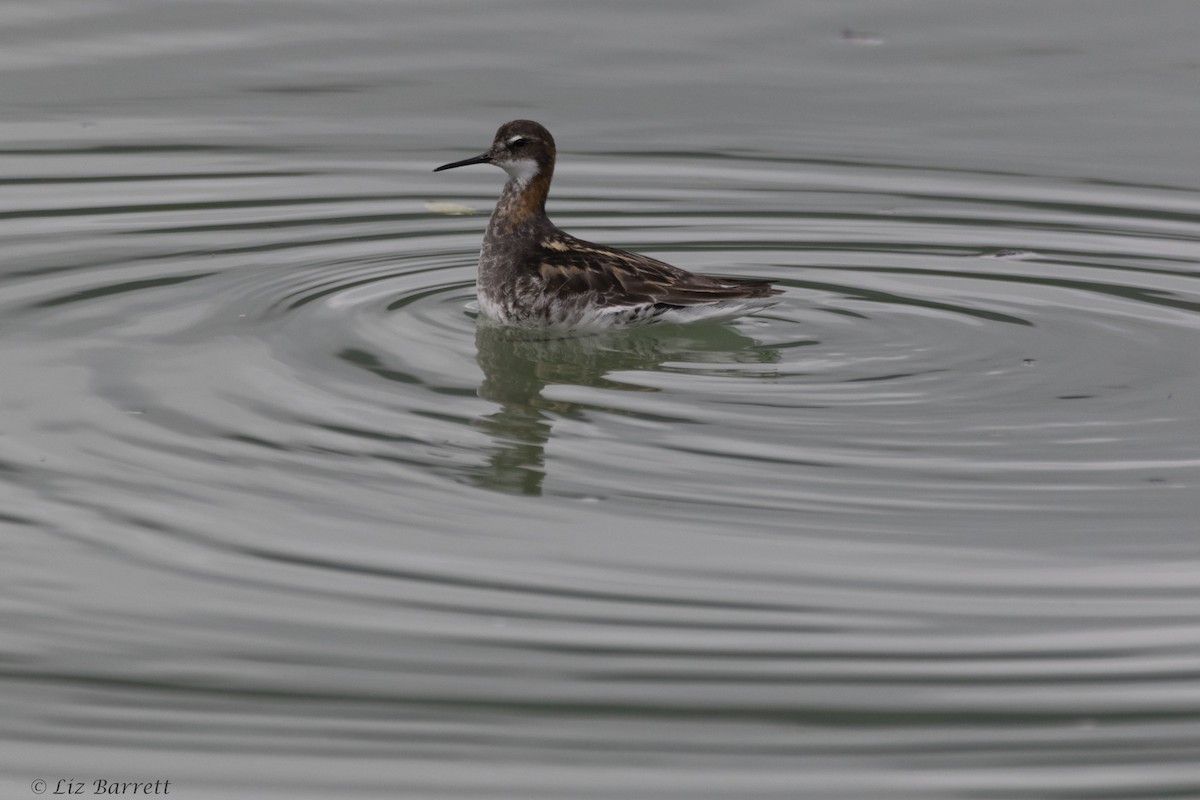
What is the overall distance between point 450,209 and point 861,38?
5744 millimetres

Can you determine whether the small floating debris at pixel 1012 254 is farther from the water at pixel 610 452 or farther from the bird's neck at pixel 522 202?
the bird's neck at pixel 522 202

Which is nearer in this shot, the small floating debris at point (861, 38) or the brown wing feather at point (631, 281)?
the brown wing feather at point (631, 281)

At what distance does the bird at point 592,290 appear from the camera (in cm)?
1027

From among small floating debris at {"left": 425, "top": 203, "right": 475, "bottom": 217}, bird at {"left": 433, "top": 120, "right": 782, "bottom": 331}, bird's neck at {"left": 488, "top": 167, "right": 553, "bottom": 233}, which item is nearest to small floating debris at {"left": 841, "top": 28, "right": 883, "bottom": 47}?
small floating debris at {"left": 425, "top": 203, "right": 475, "bottom": 217}

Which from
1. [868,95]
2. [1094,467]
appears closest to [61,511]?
[1094,467]

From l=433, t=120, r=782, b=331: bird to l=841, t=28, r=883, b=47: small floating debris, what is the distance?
23.8 feet

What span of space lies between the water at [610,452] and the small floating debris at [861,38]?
1.12 m

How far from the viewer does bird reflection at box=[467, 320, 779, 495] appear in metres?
7.94

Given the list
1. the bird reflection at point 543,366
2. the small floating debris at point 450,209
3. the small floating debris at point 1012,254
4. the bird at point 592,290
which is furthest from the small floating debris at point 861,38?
the bird reflection at point 543,366

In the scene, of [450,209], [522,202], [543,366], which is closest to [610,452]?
[543,366]

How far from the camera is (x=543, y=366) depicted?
993 centimetres

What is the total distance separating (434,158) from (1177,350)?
7.01 m

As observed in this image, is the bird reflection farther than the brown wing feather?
No

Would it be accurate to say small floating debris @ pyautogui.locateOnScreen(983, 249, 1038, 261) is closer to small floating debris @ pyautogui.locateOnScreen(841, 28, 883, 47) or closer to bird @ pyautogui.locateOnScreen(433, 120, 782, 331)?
bird @ pyautogui.locateOnScreen(433, 120, 782, 331)
